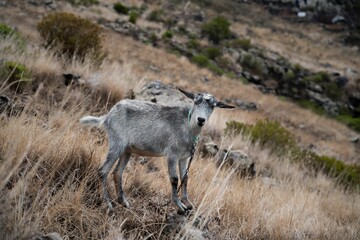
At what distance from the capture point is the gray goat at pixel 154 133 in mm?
3078

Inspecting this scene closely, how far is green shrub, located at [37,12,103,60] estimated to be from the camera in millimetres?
9016

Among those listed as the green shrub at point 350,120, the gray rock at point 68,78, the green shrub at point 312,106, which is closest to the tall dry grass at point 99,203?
the gray rock at point 68,78

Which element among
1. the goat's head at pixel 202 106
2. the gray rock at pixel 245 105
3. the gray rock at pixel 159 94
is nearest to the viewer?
the goat's head at pixel 202 106

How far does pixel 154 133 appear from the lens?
315 centimetres

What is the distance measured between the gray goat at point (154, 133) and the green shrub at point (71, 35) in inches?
239

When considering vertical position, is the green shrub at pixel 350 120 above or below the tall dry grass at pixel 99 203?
below

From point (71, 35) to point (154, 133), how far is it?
707cm

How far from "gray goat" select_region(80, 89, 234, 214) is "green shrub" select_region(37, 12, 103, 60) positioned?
608cm

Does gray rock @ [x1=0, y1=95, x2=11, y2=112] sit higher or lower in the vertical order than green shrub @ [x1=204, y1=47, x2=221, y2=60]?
higher

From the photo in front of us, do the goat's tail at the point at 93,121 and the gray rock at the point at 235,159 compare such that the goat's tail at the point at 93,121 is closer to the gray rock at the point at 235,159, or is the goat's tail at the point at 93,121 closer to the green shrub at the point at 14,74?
the green shrub at the point at 14,74

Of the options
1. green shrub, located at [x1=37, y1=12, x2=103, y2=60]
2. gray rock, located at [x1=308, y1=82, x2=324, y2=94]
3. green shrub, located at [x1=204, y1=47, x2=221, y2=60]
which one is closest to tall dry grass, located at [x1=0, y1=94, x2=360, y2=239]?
green shrub, located at [x1=37, y1=12, x2=103, y2=60]

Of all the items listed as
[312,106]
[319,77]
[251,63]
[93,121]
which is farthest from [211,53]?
[93,121]

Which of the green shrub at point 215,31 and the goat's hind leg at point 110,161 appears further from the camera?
the green shrub at point 215,31

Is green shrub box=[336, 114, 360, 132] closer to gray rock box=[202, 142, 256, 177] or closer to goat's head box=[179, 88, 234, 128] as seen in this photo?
gray rock box=[202, 142, 256, 177]
